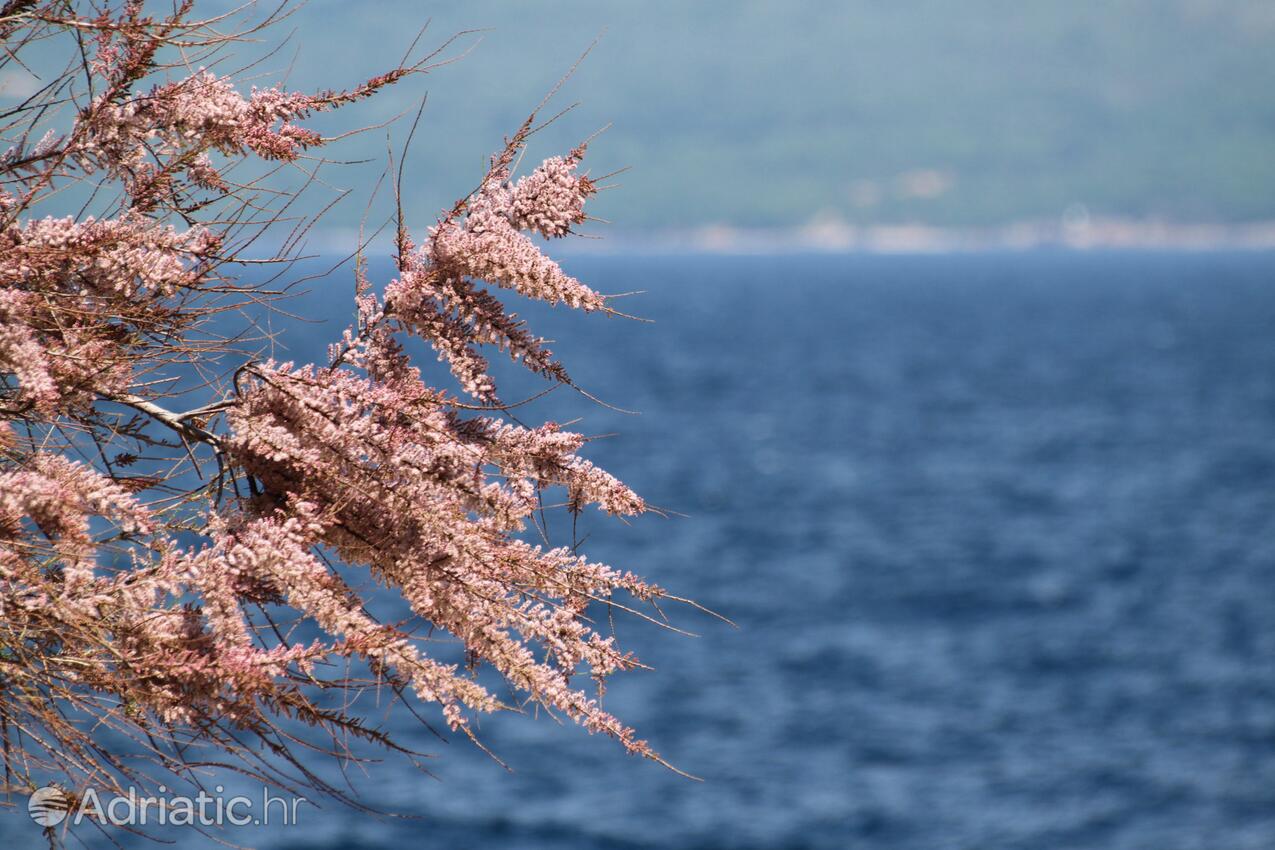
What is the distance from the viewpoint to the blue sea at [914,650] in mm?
33688

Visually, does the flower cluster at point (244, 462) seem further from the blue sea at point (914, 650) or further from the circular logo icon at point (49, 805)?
the blue sea at point (914, 650)

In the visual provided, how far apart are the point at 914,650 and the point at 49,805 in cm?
4299

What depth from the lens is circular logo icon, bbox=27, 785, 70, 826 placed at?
183 inches

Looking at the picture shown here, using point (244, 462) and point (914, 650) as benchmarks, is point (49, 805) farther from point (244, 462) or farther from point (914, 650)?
point (914, 650)

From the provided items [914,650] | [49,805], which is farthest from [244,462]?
[914,650]

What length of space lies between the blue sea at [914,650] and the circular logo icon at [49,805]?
215cm

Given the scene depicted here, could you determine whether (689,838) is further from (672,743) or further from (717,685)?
(717,685)

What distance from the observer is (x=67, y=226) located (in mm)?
4531

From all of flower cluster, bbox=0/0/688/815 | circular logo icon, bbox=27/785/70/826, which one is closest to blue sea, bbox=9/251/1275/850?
flower cluster, bbox=0/0/688/815

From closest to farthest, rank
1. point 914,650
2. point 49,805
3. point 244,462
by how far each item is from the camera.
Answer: point 244,462
point 49,805
point 914,650

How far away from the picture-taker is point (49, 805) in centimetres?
482

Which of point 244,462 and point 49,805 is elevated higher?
point 244,462

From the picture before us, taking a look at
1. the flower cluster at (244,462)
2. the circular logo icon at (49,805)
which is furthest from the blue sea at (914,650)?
the circular logo icon at (49,805)

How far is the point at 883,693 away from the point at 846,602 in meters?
8.66
